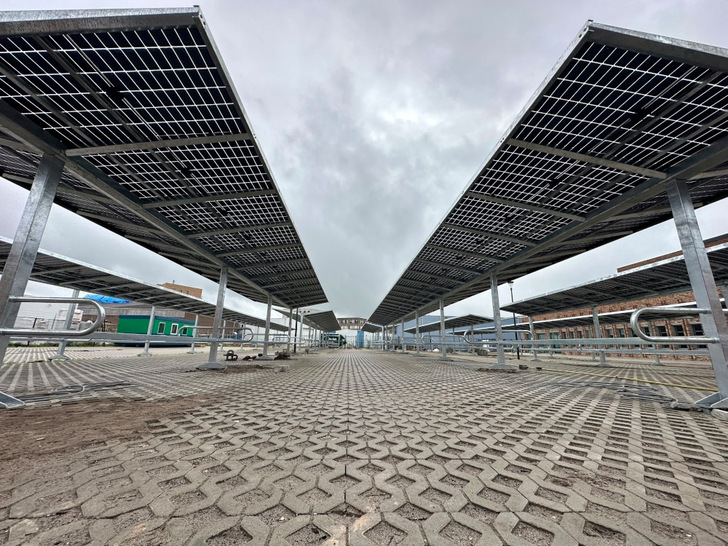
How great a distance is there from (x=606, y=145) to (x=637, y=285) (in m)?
14.1

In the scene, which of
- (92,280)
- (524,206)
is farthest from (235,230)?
(92,280)

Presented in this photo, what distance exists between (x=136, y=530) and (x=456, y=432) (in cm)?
372

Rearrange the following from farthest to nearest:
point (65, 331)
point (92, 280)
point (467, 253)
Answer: point (92, 280) → point (467, 253) → point (65, 331)

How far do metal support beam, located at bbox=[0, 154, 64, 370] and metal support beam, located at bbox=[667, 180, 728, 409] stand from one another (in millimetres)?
13449

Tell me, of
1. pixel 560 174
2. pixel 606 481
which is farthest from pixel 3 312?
pixel 560 174

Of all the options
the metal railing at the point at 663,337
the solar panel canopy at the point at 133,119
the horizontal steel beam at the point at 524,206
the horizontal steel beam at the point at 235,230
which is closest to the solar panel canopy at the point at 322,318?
the horizontal steel beam at the point at 235,230

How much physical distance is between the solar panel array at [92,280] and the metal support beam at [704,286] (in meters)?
20.8

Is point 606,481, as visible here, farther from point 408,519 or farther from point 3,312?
point 3,312

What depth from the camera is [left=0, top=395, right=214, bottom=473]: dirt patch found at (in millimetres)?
3104

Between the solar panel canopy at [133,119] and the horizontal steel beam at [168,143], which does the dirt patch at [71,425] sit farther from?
the horizontal steel beam at [168,143]

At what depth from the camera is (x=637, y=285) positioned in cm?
1550

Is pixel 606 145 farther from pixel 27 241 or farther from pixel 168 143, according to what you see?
pixel 27 241

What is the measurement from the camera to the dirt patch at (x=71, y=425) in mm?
3104

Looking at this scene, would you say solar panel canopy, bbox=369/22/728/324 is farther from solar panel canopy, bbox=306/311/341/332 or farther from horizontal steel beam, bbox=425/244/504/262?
solar panel canopy, bbox=306/311/341/332
